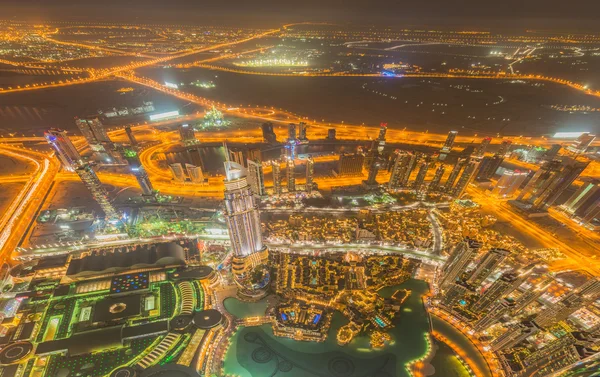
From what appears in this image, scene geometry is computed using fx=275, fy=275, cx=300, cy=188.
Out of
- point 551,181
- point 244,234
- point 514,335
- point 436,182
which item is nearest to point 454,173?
point 436,182

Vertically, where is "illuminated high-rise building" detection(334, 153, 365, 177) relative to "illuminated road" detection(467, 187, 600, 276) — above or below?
above

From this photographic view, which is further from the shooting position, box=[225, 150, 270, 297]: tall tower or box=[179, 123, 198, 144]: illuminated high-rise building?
box=[179, 123, 198, 144]: illuminated high-rise building

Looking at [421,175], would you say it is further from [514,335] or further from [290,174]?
[514,335]

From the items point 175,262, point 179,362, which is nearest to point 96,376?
point 179,362

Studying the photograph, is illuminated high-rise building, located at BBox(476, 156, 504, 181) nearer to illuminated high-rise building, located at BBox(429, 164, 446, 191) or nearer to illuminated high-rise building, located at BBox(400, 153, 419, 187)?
illuminated high-rise building, located at BBox(429, 164, 446, 191)

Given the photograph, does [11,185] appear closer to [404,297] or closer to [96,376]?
[96,376]

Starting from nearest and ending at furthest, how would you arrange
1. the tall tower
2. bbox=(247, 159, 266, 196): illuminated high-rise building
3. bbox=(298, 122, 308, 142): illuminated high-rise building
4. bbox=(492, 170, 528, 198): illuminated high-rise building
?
the tall tower, bbox=(247, 159, 266, 196): illuminated high-rise building, bbox=(492, 170, 528, 198): illuminated high-rise building, bbox=(298, 122, 308, 142): illuminated high-rise building

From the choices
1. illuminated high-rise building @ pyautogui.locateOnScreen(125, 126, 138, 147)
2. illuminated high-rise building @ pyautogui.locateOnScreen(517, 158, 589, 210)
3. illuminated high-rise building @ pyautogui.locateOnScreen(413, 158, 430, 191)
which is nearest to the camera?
illuminated high-rise building @ pyautogui.locateOnScreen(517, 158, 589, 210)

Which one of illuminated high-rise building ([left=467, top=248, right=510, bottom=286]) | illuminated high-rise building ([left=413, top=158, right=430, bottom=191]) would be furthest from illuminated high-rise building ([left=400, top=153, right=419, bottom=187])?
illuminated high-rise building ([left=467, top=248, right=510, bottom=286])
